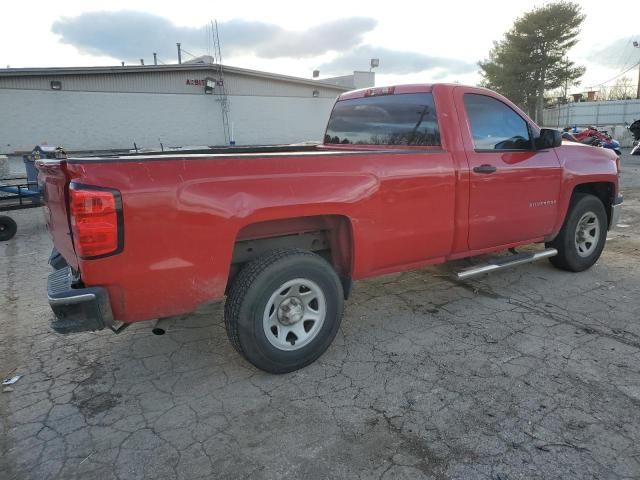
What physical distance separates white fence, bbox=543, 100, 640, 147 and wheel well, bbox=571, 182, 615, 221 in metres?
33.0

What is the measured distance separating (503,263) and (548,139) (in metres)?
1.26

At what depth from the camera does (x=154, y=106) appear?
895 inches

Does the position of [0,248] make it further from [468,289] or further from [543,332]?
[543,332]

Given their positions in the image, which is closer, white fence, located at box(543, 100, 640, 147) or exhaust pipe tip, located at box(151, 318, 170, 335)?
exhaust pipe tip, located at box(151, 318, 170, 335)

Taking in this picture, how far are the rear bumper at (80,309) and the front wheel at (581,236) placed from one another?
4.59 meters

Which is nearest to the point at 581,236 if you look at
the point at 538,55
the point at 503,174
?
the point at 503,174

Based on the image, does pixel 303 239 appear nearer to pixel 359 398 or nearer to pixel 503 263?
A: pixel 359 398

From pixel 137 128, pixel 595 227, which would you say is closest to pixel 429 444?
pixel 595 227

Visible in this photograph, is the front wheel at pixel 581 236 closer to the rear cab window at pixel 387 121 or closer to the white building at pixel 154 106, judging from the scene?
the rear cab window at pixel 387 121

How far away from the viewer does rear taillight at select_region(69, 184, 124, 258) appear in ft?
7.97

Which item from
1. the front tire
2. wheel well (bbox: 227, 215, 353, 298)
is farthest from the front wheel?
the front tire

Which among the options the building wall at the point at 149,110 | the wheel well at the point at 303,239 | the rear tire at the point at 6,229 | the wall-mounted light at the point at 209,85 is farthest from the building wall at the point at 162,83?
the wheel well at the point at 303,239

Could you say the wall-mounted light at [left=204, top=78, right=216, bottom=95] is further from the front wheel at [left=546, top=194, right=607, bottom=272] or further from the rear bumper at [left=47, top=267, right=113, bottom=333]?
the rear bumper at [left=47, top=267, right=113, bottom=333]

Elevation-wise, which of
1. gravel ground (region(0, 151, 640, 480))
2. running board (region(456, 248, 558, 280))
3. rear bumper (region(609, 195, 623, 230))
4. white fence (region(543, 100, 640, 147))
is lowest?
gravel ground (region(0, 151, 640, 480))
